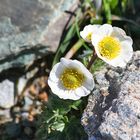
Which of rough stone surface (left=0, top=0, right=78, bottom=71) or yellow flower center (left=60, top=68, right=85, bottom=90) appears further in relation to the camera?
rough stone surface (left=0, top=0, right=78, bottom=71)

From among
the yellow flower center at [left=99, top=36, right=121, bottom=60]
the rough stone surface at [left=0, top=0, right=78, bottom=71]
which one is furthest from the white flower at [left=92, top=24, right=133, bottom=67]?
the rough stone surface at [left=0, top=0, right=78, bottom=71]

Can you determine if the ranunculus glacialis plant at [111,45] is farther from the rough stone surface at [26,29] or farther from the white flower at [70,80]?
the rough stone surface at [26,29]

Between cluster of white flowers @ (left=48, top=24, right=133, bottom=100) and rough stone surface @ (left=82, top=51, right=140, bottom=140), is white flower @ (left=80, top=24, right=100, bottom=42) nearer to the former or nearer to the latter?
cluster of white flowers @ (left=48, top=24, right=133, bottom=100)

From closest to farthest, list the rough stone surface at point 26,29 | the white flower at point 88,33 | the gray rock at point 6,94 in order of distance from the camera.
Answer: the white flower at point 88,33
the rough stone surface at point 26,29
the gray rock at point 6,94

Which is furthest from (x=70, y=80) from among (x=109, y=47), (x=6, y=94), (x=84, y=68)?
(x=6, y=94)

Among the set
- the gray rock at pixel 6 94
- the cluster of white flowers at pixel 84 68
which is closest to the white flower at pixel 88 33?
the cluster of white flowers at pixel 84 68

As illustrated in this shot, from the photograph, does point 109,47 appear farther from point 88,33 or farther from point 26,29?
point 26,29

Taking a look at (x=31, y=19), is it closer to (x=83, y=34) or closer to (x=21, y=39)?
(x=21, y=39)
